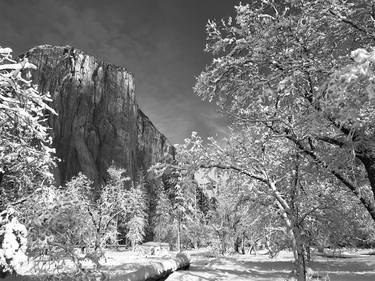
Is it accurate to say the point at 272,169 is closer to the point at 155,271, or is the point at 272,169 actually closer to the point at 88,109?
the point at 155,271

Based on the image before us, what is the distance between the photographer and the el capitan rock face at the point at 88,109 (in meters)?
101

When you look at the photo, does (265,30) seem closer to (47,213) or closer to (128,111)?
(47,213)

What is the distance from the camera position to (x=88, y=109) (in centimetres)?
10856

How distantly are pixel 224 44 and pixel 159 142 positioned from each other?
13598 cm

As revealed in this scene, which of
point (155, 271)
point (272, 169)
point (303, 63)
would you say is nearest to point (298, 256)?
point (272, 169)

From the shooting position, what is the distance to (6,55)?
728 cm

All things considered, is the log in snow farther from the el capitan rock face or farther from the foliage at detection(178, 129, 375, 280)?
the el capitan rock face

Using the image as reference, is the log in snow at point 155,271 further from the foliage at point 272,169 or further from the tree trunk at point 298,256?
the tree trunk at point 298,256

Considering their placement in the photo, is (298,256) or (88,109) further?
(88,109)

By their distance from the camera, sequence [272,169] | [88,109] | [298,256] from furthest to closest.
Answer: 1. [88,109]
2. [272,169]
3. [298,256]

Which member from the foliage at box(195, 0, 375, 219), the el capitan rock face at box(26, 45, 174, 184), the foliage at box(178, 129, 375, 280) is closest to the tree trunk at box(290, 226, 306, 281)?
the foliage at box(178, 129, 375, 280)

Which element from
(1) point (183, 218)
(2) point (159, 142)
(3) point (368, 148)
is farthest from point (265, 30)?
(2) point (159, 142)

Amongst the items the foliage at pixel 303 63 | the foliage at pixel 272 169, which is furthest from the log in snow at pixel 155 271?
the foliage at pixel 303 63

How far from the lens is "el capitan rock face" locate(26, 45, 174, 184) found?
101175mm
